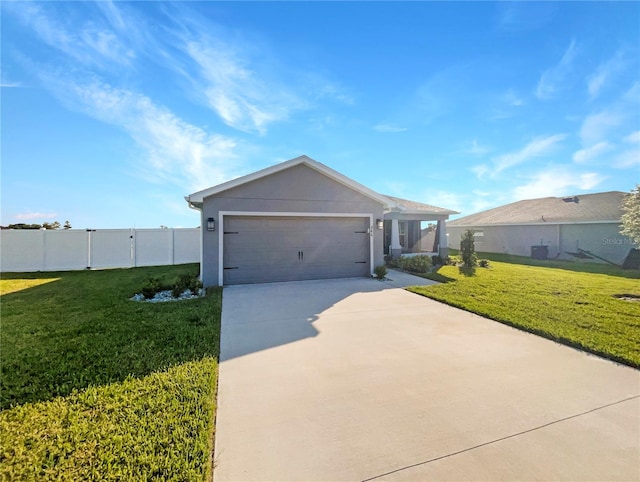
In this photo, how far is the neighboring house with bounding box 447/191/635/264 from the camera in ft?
53.5

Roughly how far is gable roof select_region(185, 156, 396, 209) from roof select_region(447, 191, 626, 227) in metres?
13.8

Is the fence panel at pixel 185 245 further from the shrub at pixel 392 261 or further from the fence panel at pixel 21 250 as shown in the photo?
the shrub at pixel 392 261

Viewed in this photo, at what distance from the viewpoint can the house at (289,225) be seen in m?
9.29

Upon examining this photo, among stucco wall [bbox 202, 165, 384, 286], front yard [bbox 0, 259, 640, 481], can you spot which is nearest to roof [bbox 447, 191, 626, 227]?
front yard [bbox 0, 259, 640, 481]

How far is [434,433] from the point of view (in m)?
2.60

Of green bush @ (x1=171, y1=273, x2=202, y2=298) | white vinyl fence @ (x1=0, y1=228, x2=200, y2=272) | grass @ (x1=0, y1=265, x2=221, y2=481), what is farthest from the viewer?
white vinyl fence @ (x1=0, y1=228, x2=200, y2=272)

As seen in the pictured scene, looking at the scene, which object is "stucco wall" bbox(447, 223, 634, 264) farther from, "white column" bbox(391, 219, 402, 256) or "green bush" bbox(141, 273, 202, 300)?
"green bush" bbox(141, 273, 202, 300)

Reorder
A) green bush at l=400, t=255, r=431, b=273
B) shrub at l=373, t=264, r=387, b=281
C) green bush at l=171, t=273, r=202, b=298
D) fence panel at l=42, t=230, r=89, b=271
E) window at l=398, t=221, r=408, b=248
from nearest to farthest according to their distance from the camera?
green bush at l=171, t=273, r=202, b=298 → shrub at l=373, t=264, r=387, b=281 → green bush at l=400, t=255, r=431, b=273 → fence panel at l=42, t=230, r=89, b=271 → window at l=398, t=221, r=408, b=248

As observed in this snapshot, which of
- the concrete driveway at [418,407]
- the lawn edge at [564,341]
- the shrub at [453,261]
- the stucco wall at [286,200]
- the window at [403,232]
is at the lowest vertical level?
the concrete driveway at [418,407]

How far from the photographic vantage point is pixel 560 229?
18203mm

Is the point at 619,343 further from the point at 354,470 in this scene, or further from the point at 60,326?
the point at 60,326

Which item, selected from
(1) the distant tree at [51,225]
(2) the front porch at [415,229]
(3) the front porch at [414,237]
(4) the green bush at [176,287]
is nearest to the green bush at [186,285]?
(4) the green bush at [176,287]

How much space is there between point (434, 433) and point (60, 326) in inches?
258

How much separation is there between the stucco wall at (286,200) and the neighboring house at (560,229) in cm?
1421
